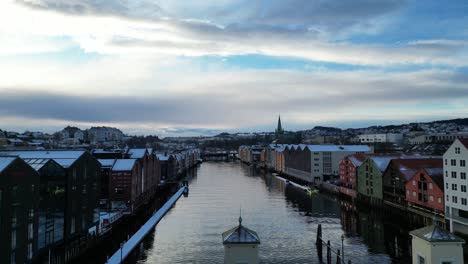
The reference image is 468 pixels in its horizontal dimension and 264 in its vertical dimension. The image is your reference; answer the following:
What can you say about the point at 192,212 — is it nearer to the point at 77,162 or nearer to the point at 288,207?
the point at 288,207

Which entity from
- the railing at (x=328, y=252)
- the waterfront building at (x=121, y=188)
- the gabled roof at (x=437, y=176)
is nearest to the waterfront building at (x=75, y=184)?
the waterfront building at (x=121, y=188)

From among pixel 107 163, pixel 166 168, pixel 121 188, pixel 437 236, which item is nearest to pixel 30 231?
pixel 437 236

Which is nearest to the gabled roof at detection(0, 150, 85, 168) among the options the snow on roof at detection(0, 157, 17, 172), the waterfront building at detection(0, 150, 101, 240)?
the waterfront building at detection(0, 150, 101, 240)

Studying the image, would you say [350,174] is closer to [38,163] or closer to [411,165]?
[411,165]

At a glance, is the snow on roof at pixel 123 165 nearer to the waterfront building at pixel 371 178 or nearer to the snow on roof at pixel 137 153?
the snow on roof at pixel 137 153

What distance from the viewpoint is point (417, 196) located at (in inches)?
1351

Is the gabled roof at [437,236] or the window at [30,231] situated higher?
the gabled roof at [437,236]

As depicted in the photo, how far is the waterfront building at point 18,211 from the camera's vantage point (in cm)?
1509

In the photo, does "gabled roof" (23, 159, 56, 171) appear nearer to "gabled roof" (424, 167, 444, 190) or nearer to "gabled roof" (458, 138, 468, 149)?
"gabled roof" (458, 138, 468, 149)

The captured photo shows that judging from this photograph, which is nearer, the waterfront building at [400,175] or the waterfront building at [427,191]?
the waterfront building at [427,191]

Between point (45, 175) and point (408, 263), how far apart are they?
20.0m

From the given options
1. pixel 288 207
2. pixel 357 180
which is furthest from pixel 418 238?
pixel 357 180

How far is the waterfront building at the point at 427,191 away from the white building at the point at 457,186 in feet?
5.33

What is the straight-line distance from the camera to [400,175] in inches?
1503
